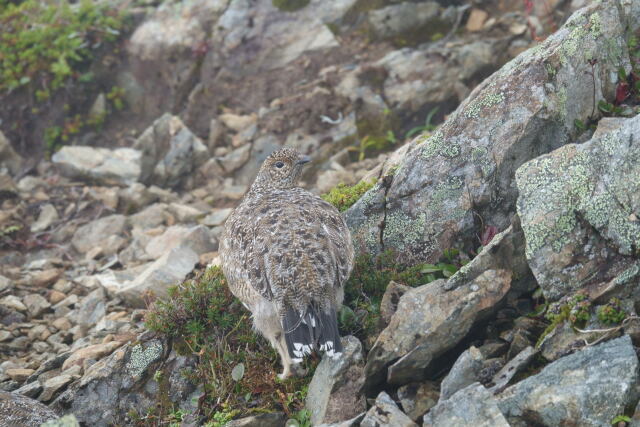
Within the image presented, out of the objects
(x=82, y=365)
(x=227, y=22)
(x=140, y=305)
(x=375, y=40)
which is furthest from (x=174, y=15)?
(x=82, y=365)

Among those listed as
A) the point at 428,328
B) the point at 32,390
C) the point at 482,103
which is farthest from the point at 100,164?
the point at 428,328

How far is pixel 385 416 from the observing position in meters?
5.14

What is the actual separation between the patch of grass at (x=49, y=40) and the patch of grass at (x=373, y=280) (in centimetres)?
950

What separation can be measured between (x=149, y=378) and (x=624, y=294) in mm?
4446

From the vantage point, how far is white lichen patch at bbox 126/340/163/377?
686 cm

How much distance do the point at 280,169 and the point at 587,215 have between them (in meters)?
3.89

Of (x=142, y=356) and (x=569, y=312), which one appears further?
(x=142, y=356)

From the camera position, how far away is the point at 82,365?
7469 millimetres

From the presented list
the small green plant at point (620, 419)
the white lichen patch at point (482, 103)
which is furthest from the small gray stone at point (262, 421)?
the white lichen patch at point (482, 103)

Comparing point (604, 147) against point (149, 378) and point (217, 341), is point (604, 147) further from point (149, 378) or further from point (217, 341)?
point (149, 378)

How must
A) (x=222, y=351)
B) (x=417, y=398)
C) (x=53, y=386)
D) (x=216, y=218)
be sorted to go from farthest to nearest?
(x=216, y=218), (x=53, y=386), (x=222, y=351), (x=417, y=398)

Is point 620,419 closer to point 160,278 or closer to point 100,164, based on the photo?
point 160,278

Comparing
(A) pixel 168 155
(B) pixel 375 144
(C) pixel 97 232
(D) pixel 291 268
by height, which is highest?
(D) pixel 291 268

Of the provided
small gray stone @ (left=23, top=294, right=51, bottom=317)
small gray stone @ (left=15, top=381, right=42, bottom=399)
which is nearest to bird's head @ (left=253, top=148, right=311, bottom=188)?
small gray stone @ (left=15, top=381, right=42, bottom=399)
